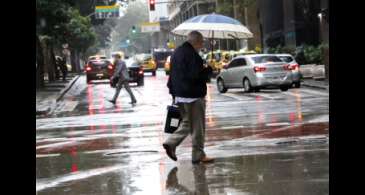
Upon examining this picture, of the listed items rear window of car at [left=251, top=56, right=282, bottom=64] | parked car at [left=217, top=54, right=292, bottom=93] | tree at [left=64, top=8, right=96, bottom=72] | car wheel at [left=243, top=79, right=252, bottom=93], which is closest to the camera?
parked car at [left=217, top=54, right=292, bottom=93]

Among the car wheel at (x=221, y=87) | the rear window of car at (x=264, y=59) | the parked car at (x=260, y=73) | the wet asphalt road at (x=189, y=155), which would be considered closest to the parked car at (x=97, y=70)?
the car wheel at (x=221, y=87)

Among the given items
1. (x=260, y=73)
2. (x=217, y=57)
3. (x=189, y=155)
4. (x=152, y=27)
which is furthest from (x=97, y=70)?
(x=152, y=27)

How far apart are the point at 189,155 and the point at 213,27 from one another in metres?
8.61

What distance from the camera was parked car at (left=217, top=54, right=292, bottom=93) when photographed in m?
27.5

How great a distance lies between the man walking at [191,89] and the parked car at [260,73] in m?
18.0

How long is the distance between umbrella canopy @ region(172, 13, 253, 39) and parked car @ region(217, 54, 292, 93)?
6589 mm

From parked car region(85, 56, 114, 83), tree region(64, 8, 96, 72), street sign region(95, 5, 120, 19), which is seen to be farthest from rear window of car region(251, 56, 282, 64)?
street sign region(95, 5, 120, 19)

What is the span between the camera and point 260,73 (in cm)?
2747

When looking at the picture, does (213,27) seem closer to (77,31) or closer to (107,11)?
(77,31)

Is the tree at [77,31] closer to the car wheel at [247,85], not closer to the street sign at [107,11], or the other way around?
the street sign at [107,11]

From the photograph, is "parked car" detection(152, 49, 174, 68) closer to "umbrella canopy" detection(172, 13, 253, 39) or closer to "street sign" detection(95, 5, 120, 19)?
"street sign" detection(95, 5, 120, 19)
